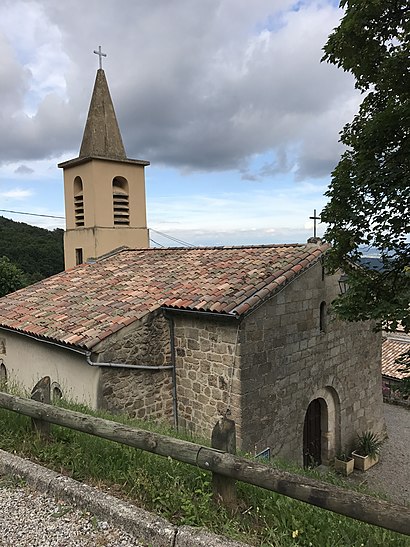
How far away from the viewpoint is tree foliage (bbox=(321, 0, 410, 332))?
570cm

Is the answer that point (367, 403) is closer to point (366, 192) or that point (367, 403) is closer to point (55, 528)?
point (366, 192)

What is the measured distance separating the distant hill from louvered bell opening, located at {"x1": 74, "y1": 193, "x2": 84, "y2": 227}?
52.3 ft

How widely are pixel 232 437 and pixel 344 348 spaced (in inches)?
344

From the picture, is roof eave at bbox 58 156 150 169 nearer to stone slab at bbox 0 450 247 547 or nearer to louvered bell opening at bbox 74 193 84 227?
louvered bell opening at bbox 74 193 84 227

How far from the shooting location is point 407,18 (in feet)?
18.7

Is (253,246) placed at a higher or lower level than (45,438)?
higher

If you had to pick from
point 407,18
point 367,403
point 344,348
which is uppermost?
point 407,18

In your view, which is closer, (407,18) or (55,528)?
(55,528)

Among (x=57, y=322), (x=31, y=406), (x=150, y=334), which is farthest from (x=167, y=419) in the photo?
(x=31, y=406)

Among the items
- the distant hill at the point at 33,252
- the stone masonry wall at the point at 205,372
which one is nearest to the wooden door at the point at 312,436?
the stone masonry wall at the point at 205,372

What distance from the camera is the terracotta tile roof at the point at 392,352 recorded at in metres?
17.7

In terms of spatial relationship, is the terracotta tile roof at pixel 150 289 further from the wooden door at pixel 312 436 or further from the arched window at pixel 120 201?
the wooden door at pixel 312 436

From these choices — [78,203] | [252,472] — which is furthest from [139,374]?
[78,203]

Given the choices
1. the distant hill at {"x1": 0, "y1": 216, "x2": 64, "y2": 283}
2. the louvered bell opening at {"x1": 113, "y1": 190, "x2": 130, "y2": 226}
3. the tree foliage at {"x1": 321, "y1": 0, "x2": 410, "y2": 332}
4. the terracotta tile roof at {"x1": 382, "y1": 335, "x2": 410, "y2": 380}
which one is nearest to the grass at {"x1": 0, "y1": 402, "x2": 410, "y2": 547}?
the tree foliage at {"x1": 321, "y1": 0, "x2": 410, "y2": 332}
